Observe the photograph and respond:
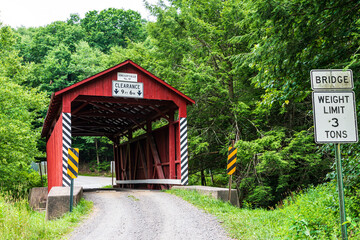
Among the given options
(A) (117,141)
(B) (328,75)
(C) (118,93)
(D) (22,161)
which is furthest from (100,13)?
(B) (328,75)

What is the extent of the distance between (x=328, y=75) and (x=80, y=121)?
14.8 metres

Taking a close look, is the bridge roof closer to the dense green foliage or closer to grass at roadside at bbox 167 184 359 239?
the dense green foliage

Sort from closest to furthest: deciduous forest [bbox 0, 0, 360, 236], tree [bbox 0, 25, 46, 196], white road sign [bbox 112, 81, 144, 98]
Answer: deciduous forest [bbox 0, 0, 360, 236] < white road sign [bbox 112, 81, 144, 98] < tree [bbox 0, 25, 46, 196]

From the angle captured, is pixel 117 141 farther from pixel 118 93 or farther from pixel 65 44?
pixel 65 44

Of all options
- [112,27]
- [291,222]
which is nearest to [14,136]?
[291,222]

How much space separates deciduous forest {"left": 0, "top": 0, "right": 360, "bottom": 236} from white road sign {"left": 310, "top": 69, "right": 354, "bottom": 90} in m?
1.23

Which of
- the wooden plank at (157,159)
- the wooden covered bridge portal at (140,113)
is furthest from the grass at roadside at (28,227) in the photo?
the wooden plank at (157,159)

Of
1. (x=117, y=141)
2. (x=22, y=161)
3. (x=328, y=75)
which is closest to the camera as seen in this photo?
(x=328, y=75)

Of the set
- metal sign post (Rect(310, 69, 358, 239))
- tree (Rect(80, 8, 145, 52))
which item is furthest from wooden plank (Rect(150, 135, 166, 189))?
tree (Rect(80, 8, 145, 52))

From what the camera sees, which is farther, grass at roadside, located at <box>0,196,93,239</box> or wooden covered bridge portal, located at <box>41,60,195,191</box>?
wooden covered bridge portal, located at <box>41,60,195,191</box>

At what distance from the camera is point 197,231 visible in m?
5.80

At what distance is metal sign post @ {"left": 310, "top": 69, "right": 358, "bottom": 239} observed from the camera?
3.88 metres

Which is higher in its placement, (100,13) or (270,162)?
(100,13)

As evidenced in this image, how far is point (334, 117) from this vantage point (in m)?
3.93
